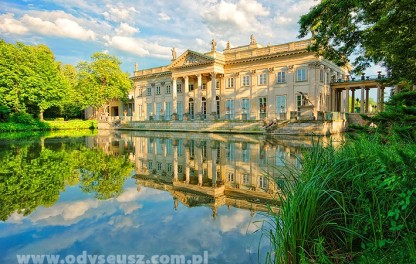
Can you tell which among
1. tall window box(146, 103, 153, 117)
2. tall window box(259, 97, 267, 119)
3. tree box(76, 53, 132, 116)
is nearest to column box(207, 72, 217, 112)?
tall window box(259, 97, 267, 119)

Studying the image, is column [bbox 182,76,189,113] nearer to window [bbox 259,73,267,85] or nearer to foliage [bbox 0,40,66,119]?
window [bbox 259,73,267,85]

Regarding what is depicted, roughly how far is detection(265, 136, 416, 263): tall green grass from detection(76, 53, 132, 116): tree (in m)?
48.7

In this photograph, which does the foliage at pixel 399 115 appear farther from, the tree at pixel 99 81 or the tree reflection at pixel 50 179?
the tree at pixel 99 81

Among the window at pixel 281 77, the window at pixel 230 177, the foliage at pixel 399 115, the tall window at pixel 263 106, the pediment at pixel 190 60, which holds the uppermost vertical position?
the pediment at pixel 190 60

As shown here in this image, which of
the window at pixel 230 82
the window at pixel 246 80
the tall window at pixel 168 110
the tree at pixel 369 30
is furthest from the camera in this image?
the tall window at pixel 168 110

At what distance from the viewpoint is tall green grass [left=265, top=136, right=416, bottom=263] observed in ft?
9.56

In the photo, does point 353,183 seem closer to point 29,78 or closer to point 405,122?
point 405,122

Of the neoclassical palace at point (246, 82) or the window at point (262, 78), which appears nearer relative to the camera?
the neoclassical palace at point (246, 82)

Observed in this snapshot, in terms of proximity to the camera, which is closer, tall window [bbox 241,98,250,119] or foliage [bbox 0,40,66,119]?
tall window [bbox 241,98,250,119]

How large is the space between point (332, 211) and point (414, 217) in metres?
0.82

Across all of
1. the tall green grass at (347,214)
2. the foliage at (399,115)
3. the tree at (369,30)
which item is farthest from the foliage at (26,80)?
the tall green grass at (347,214)

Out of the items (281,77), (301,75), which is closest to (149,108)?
(281,77)

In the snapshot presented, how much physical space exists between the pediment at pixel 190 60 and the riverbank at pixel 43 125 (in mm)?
19772

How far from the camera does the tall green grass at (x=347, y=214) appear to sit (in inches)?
115
